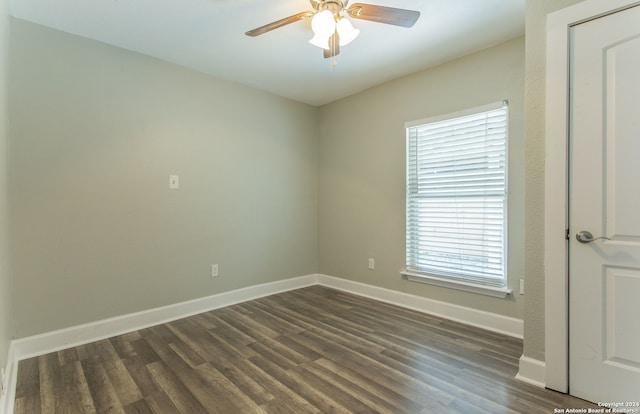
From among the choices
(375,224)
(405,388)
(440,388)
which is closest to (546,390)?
(440,388)

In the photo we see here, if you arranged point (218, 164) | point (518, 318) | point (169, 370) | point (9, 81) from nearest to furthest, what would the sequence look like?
point (169, 370), point (9, 81), point (518, 318), point (218, 164)

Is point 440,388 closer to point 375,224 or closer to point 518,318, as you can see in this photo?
point 518,318

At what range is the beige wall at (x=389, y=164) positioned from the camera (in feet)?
8.38

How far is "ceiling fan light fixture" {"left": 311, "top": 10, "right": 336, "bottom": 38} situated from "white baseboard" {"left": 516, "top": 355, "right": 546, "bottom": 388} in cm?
240

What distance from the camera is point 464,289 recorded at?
2846 mm

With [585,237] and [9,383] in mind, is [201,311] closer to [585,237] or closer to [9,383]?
[9,383]

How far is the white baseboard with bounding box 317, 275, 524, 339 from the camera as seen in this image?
2.57 meters

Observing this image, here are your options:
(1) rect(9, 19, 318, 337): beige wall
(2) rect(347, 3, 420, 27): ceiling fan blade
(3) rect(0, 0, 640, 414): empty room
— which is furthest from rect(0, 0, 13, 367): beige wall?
(2) rect(347, 3, 420, 27): ceiling fan blade

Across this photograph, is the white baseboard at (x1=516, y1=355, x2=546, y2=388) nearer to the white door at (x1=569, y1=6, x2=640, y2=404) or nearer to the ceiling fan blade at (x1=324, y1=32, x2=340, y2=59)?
the white door at (x1=569, y1=6, x2=640, y2=404)

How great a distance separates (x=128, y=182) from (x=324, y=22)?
215 cm

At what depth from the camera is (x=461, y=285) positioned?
9.38 feet

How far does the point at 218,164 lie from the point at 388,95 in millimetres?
2065

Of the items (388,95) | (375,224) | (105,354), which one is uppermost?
(388,95)

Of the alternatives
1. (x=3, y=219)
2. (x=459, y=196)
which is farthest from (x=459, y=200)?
(x=3, y=219)
